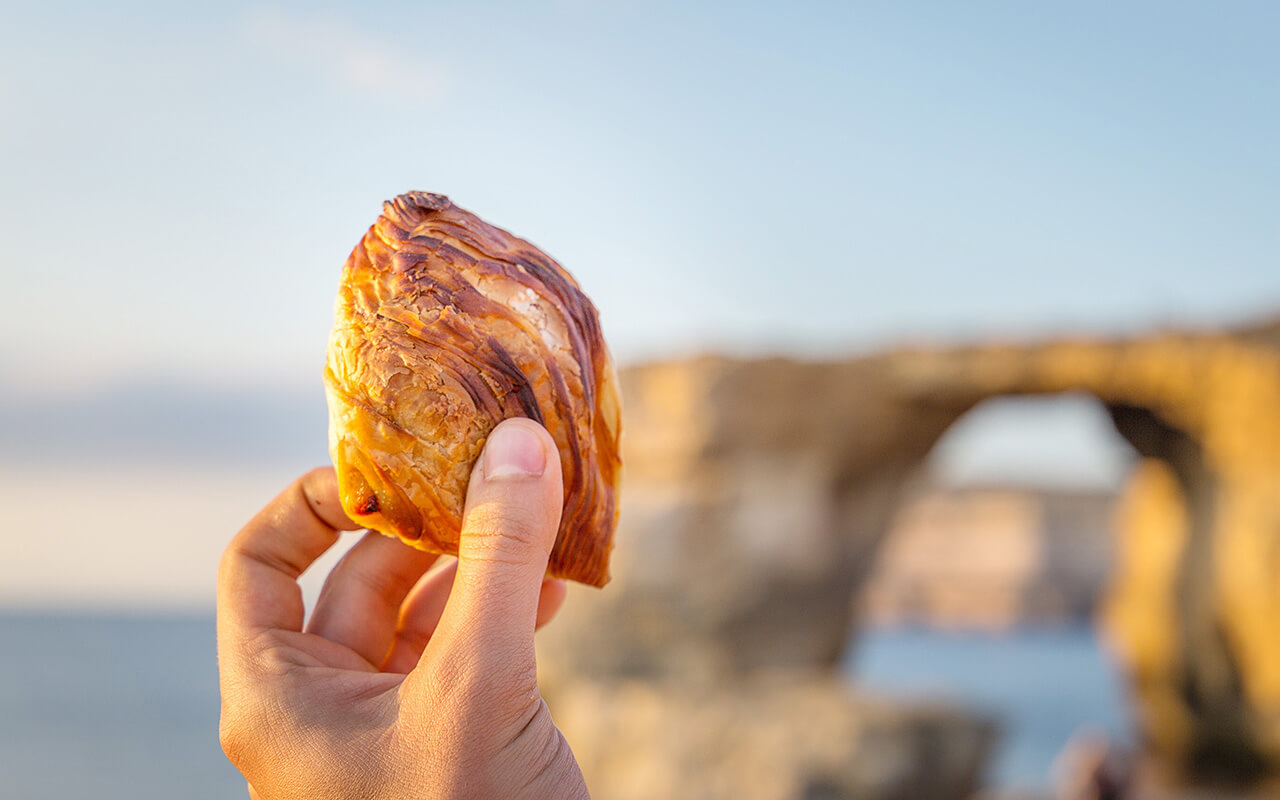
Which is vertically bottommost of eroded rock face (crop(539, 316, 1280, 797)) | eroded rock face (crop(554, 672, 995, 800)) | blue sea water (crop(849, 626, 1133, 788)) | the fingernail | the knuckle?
blue sea water (crop(849, 626, 1133, 788))

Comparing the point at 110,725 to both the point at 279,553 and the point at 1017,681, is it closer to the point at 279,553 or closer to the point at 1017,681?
the point at 1017,681

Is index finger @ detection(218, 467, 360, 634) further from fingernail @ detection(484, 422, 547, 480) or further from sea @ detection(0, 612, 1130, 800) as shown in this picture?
sea @ detection(0, 612, 1130, 800)

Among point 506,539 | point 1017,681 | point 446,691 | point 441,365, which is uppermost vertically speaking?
point 441,365

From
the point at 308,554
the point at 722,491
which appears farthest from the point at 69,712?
the point at 308,554

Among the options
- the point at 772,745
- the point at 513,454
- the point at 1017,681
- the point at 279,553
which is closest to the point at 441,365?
the point at 513,454

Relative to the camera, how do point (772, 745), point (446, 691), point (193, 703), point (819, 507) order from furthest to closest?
point (193, 703), point (819, 507), point (772, 745), point (446, 691)

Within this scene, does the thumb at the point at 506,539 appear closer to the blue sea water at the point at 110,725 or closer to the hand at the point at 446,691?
the hand at the point at 446,691

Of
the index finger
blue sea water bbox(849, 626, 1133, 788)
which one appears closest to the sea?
blue sea water bbox(849, 626, 1133, 788)

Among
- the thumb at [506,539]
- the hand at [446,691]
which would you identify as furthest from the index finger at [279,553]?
the thumb at [506,539]
